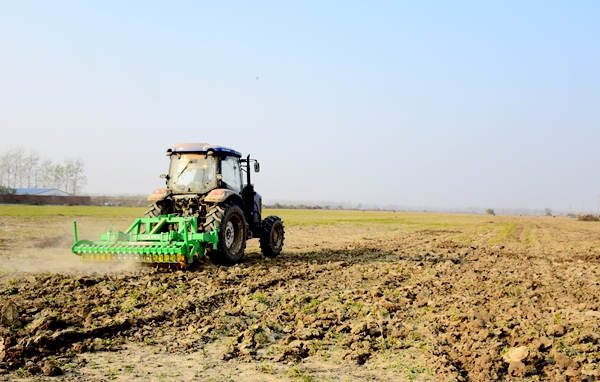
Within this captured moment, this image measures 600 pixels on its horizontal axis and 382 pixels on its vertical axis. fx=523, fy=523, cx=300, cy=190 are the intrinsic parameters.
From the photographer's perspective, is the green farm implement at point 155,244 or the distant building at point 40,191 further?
the distant building at point 40,191

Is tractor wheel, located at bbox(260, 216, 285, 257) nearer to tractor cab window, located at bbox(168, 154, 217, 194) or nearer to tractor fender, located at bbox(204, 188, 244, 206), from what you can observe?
tractor fender, located at bbox(204, 188, 244, 206)

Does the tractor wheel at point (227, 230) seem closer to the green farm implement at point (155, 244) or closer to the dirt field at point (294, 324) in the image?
the green farm implement at point (155, 244)

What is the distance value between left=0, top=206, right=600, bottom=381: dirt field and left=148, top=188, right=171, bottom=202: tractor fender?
63.8 inches

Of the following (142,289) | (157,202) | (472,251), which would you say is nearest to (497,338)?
(142,289)

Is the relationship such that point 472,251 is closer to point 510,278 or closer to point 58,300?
point 510,278

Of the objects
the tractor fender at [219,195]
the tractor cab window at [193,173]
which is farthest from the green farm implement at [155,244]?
the tractor cab window at [193,173]

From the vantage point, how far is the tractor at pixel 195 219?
927 cm

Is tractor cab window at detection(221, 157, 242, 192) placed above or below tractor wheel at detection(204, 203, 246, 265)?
above

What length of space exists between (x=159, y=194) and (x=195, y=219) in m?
1.52

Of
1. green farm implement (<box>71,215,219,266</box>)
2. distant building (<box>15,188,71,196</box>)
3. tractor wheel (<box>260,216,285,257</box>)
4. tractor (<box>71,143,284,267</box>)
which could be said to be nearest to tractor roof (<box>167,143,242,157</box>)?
tractor (<box>71,143,284,267</box>)

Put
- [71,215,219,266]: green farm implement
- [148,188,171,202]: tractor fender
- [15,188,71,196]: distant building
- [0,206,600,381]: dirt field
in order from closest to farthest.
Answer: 1. [0,206,600,381]: dirt field
2. [71,215,219,266]: green farm implement
3. [148,188,171,202]: tractor fender
4. [15,188,71,196]: distant building

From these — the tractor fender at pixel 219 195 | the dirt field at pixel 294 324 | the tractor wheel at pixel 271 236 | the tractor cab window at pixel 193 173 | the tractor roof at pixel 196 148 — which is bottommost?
the dirt field at pixel 294 324

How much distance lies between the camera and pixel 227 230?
34.1ft

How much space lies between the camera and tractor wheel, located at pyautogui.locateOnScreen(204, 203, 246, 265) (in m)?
9.85
